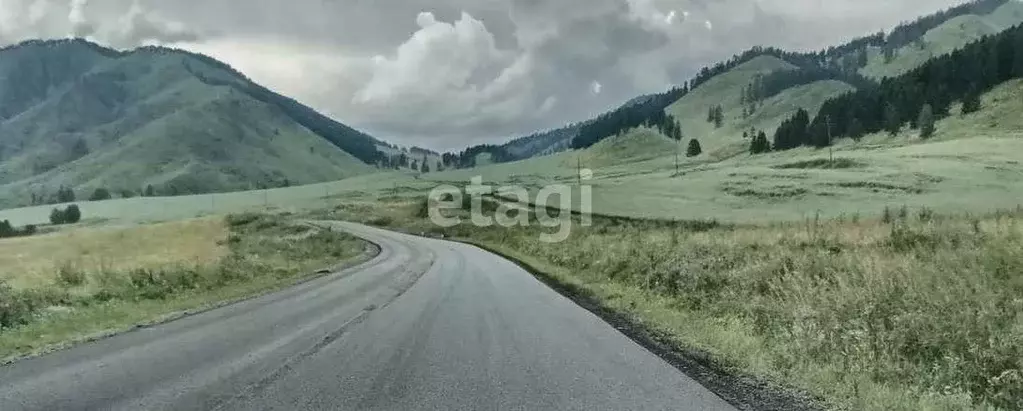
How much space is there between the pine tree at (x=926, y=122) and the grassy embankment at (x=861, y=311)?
442 feet

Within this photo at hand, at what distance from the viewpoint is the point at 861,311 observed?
37.5ft

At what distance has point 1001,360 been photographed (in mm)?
8375

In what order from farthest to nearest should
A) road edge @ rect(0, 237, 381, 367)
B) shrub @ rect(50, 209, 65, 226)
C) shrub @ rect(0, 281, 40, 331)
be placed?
shrub @ rect(50, 209, 65, 226), shrub @ rect(0, 281, 40, 331), road edge @ rect(0, 237, 381, 367)

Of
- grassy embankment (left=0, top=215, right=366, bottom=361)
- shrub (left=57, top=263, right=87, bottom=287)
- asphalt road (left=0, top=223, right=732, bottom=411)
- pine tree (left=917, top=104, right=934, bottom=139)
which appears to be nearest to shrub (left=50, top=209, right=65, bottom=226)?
grassy embankment (left=0, top=215, right=366, bottom=361)

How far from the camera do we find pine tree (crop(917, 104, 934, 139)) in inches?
5502

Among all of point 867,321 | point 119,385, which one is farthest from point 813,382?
point 119,385

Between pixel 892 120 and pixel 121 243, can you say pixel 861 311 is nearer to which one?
pixel 121 243

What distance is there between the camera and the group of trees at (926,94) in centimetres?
15550

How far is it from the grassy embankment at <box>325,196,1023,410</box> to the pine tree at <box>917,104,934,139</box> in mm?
134845

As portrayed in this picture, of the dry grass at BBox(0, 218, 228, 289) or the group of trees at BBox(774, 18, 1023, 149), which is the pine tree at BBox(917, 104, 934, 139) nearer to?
the group of trees at BBox(774, 18, 1023, 149)

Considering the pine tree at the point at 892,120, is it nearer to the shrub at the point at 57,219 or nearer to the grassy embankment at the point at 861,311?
the grassy embankment at the point at 861,311

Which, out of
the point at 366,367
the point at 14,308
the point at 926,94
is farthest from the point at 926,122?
the point at 366,367

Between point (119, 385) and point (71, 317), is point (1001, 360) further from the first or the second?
point (71, 317)

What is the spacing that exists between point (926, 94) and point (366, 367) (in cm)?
17533
